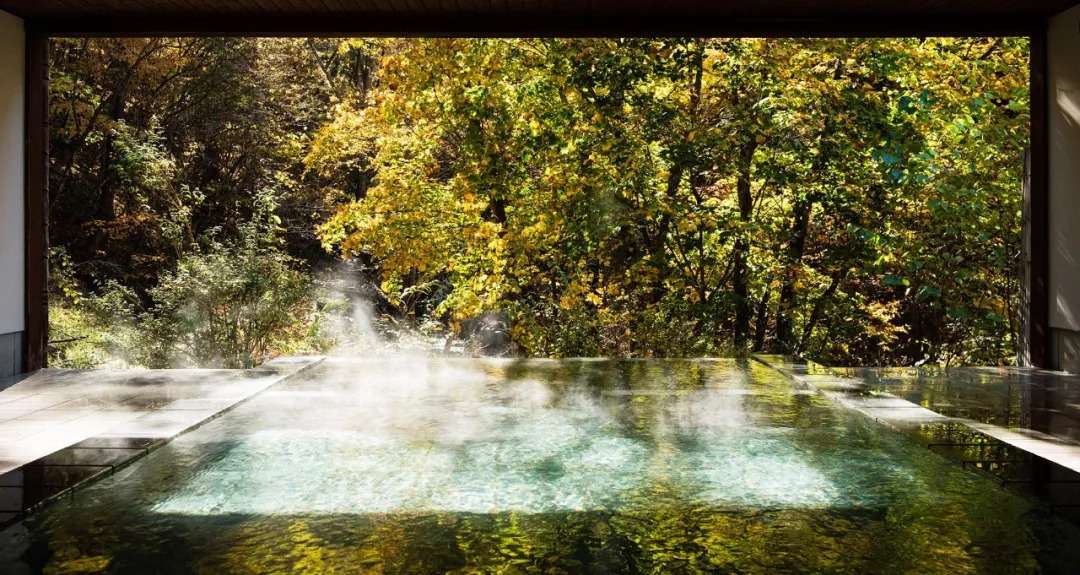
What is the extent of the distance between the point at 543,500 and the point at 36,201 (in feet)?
15.4

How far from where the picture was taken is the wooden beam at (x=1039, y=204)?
236 inches

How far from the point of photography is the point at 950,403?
15.4ft

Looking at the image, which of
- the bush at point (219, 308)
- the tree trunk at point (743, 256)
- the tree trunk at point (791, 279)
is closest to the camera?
the bush at point (219, 308)

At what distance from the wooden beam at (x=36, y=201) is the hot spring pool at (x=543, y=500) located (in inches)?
89.7

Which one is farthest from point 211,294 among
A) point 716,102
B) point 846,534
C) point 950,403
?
point 846,534

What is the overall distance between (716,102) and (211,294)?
4.81m

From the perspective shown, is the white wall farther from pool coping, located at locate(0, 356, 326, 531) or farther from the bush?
pool coping, located at locate(0, 356, 326, 531)

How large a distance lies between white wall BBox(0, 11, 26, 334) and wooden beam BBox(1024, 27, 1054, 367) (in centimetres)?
666

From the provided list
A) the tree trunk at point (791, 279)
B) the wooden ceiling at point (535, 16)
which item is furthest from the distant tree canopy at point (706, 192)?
the wooden ceiling at point (535, 16)

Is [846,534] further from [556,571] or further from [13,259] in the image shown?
[13,259]

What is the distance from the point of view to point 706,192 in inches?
358

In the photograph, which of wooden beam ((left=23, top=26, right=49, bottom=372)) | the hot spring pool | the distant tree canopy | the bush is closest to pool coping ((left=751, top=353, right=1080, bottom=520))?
the hot spring pool

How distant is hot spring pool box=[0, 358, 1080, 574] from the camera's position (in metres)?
2.22

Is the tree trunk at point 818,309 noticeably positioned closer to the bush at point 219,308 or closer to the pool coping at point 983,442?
the pool coping at point 983,442
